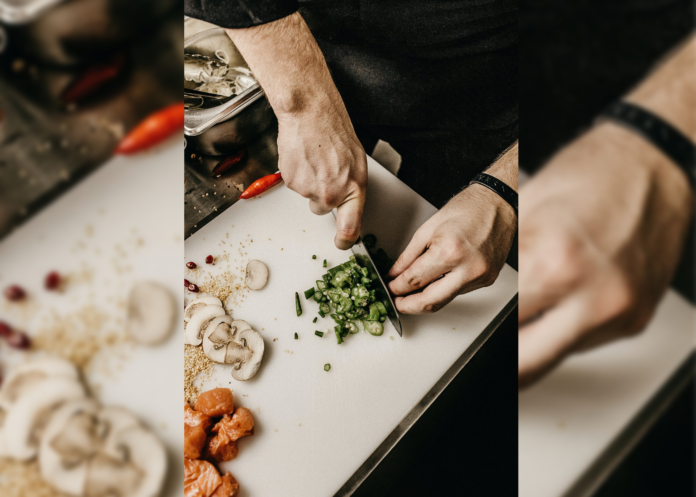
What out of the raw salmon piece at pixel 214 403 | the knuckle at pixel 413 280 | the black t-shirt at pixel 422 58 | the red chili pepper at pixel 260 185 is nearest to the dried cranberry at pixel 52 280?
the knuckle at pixel 413 280

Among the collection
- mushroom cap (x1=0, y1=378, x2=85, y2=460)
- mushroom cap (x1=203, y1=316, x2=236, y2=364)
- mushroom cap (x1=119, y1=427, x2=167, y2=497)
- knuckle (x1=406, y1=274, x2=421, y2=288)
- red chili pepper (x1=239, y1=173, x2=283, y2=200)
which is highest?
mushroom cap (x1=0, y1=378, x2=85, y2=460)

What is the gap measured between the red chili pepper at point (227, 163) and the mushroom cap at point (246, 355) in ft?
1.78

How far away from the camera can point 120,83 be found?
0.69 ft

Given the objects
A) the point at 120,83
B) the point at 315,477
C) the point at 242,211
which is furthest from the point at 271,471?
the point at 120,83

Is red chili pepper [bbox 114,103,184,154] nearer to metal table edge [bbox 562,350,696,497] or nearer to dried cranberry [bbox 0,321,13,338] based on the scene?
dried cranberry [bbox 0,321,13,338]

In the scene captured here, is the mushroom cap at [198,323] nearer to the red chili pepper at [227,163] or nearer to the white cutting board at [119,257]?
the red chili pepper at [227,163]

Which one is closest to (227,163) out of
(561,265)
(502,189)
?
(502,189)

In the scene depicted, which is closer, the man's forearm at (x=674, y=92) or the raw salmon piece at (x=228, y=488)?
the man's forearm at (x=674, y=92)

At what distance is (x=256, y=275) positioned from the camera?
1350 millimetres

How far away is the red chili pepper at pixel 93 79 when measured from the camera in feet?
0.66

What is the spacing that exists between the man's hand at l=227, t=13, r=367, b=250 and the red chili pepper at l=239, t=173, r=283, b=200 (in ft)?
0.99

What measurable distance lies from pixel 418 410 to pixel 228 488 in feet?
1.88

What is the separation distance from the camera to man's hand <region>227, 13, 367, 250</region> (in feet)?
3.21

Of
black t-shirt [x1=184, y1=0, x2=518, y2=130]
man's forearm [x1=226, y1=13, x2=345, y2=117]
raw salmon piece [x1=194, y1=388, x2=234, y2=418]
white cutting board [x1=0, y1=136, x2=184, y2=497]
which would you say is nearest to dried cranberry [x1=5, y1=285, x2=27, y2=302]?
white cutting board [x1=0, y1=136, x2=184, y2=497]
